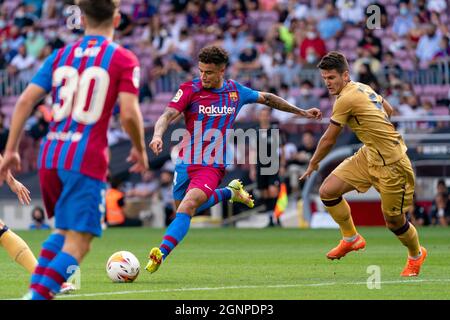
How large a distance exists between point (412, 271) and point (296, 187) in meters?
10.9

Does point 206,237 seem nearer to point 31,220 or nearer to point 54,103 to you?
point 31,220

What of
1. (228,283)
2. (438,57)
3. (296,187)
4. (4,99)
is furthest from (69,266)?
(4,99)

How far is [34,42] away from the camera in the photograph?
29.1 metres

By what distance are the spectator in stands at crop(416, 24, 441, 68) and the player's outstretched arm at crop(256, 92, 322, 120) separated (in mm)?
11657

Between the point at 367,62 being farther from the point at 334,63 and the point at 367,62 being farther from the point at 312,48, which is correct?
the point at 334,63

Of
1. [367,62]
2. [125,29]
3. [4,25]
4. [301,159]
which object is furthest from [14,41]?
[301,159]

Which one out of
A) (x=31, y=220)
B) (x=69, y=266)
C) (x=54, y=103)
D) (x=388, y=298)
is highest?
(x=54, y=103)

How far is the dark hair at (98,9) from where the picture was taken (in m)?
7.53

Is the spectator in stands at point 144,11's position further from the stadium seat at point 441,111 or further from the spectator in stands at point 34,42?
the stadium seat at point 441,111

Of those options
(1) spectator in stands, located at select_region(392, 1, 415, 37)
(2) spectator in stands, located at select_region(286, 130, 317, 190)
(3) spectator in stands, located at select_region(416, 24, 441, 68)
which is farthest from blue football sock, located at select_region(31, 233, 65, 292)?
(1) spectator in stands, located at select_region(392, 1, 415, 37)

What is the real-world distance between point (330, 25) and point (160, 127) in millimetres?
14899

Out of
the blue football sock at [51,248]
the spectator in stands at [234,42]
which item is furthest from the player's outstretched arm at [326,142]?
the spectator in stands at [234,42]
